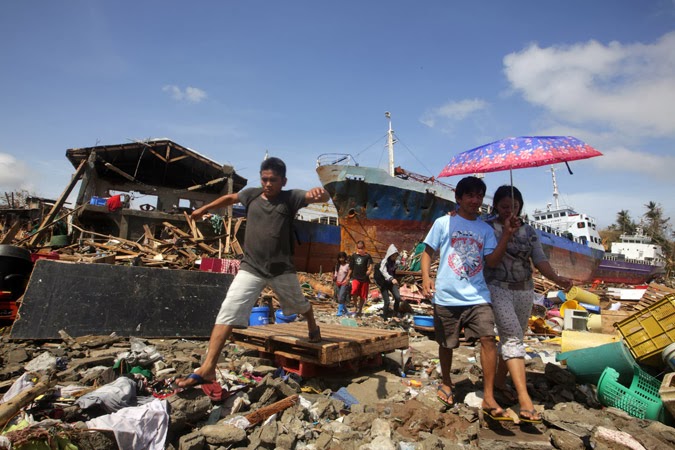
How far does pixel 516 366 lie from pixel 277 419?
192 centimetres

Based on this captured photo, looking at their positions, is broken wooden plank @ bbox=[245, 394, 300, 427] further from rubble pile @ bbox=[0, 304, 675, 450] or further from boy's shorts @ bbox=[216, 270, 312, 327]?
boy's shorts @ bbox=[216, 270, 312, 327]

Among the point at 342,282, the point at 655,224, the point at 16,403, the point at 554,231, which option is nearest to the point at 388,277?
the point at 342,282

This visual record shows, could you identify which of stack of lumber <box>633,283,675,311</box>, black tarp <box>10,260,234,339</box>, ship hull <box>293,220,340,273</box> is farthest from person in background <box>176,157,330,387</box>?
ship hull <box>293,220,340,273</box>

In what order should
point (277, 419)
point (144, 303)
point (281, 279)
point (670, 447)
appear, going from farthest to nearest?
point (144, 303), point (281, 279), point (277, 419), point (670, 447)

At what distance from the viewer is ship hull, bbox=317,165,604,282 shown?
20.3 meters

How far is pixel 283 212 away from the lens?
10.3 feet

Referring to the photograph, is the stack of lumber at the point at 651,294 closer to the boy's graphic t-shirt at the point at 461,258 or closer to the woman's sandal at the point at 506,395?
the woman's sandal at the point at 506,395

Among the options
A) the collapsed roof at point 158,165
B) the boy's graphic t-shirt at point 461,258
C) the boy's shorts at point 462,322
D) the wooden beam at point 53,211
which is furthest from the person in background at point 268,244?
the collapsed roof at point 158,165

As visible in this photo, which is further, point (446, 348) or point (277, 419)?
point (446, 348)

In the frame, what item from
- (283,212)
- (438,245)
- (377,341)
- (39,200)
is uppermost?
(39,200)

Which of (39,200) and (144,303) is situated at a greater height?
(39,200)

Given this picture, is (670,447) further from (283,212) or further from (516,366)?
(283,212)

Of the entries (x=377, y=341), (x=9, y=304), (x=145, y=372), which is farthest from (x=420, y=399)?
(x=9, y=304)

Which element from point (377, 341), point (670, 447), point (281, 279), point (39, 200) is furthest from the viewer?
point (39, 200)
